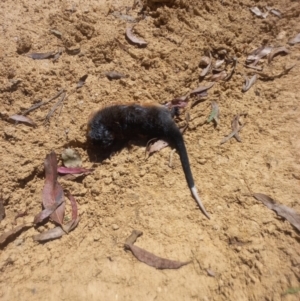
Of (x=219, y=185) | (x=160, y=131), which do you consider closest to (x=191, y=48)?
(x=160, y=131)

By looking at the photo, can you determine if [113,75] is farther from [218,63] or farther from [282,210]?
[282,210]

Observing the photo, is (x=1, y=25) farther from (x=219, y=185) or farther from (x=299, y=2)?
(x=299, y=2)

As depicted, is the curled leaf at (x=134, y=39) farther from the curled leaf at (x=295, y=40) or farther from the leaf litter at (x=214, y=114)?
the curled leaf at (x=295, y=40)

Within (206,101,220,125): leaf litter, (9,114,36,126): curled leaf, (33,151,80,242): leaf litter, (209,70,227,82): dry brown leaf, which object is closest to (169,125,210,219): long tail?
(206,101,220,125): leaf litter

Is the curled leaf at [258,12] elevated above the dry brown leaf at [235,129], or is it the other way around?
the curled leaf at [258,12]

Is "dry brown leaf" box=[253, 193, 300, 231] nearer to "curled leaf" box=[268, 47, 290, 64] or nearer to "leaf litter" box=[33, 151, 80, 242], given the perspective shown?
"leaf litter" box=[33, 151, 80, 242]

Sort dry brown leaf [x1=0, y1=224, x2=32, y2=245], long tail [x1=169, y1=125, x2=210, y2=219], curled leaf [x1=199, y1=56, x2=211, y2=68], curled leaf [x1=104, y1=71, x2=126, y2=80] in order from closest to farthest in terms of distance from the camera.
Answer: dry brown leaf [x1=0, y1=224, x2=32, y2=245], long tail [x1=169, y1=125, x2=210, y2=219], curled leaf [x1=104, y1=71, x2=126, y2=80], curled leaf [x1=199, y1=56, x2=211, y2=68]

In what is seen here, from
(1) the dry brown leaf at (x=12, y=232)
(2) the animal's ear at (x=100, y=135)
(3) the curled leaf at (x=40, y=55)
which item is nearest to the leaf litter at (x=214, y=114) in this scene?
(2) the animal's ear at (x=100, y=135)

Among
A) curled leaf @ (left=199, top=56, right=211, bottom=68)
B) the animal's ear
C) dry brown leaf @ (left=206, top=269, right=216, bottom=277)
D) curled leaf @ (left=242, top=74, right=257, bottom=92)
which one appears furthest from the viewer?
curled leaf @ (left=199, top=56, right=211, bottom=68)
